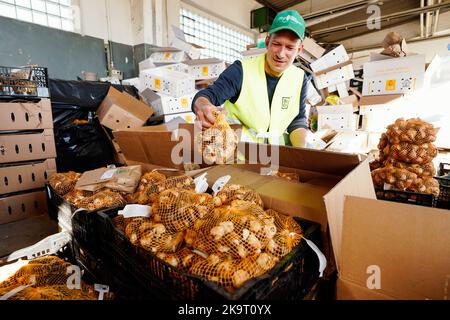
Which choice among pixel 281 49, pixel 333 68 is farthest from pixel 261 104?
pixel 333 68

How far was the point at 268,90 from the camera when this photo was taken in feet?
5.91

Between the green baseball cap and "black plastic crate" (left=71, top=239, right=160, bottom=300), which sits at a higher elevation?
the green baseball cap

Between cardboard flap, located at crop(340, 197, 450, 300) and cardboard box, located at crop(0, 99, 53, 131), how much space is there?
3.02 metres

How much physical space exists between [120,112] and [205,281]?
3120 mm

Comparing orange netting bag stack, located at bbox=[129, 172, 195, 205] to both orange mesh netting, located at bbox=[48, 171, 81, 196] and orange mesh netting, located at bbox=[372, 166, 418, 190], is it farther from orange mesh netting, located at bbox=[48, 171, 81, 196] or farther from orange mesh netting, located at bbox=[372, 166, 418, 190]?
orange mesh netting, located at bbox=[372, 166, 418, 190]

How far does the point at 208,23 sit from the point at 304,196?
7406mm

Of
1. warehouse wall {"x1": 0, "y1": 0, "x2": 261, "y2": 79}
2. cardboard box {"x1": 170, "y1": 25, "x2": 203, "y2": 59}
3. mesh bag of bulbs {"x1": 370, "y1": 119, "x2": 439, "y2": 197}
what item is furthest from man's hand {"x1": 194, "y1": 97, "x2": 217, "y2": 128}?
warehouse wall {"x1": 0, "y1": 0, "x2": 261, "y2": 79}

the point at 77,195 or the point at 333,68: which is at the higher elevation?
the point at 333,68

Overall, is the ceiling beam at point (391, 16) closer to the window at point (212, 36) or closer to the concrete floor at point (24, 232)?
the window at point (212, 36)

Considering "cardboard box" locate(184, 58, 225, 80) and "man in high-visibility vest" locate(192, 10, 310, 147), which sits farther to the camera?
"cardboard box" locate(184, 58, 225, 80)

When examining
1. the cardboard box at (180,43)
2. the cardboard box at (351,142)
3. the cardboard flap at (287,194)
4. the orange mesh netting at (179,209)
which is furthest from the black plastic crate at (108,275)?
the cardboard box at (180,43)

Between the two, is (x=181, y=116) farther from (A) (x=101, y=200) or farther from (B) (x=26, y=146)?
(A) (x=101, y=200)

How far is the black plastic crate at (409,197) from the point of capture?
1261 mm

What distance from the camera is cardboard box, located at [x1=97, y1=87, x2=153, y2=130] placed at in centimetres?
326
